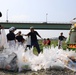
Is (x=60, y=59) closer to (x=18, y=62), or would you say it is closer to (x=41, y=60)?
(x=41, y=60)

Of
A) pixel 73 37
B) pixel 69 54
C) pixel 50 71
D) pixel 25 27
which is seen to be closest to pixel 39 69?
pixel 50 71

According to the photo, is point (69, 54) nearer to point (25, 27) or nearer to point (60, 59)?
point (60, 59)

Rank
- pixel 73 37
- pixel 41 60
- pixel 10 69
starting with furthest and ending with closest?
pixel 73 37 → pixel 41 60 → pixel 10 69

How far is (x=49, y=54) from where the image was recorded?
8.19m

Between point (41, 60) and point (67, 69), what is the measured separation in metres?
0.74

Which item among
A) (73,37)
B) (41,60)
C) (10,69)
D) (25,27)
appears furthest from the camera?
(25,27)

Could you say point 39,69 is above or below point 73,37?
below

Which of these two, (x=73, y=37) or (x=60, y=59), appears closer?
(x=60, y=59)

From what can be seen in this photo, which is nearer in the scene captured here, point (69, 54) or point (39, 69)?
point (39, 69)

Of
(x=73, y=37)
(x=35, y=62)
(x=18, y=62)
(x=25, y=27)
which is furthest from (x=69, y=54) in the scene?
(x=25, y=27)

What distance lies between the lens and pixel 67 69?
817 centimetres

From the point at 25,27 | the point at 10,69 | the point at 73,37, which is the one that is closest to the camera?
the point at 10,69

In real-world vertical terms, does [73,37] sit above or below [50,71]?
above

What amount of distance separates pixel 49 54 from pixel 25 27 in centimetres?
5388
